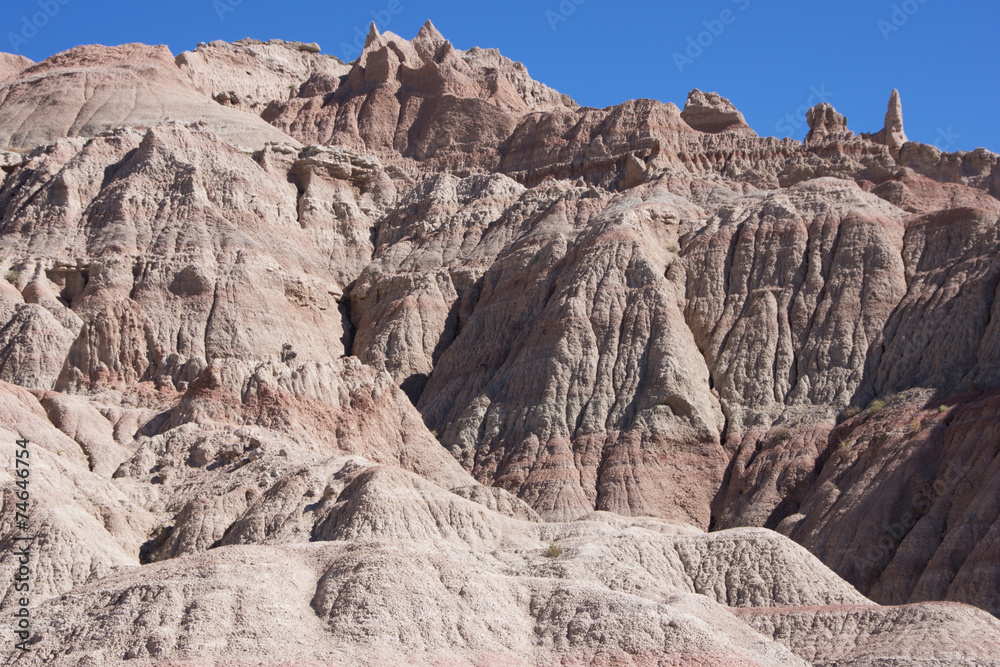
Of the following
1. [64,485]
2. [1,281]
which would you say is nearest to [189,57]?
[1,281]

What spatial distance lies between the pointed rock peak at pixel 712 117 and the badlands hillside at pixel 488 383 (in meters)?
0.28

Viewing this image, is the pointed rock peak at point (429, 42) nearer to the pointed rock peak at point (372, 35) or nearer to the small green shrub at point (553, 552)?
the pointed rock peak at point (372, 35)

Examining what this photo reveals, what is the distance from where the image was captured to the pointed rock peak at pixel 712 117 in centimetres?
8088

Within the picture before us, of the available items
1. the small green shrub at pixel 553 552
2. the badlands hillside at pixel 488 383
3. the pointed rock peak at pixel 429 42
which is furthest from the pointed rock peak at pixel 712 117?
the small green shrub at pixel 553 552

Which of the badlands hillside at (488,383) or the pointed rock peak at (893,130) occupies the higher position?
the pointed rock peak at (893,130)

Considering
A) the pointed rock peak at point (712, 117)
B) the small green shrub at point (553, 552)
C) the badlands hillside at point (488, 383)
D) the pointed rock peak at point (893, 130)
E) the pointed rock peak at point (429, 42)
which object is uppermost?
the pointed rock peak at point (429, 42)

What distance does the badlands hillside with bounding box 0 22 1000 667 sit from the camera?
2739 centimetres

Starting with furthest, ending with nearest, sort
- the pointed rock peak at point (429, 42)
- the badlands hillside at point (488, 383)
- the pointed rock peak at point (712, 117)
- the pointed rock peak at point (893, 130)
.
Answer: the pointed rock peak at point (429, 42)
the pointed rock peak at point (712, 117)
the pointed rock peak at point (893, 130)
the badlands hillside at point (488, 383)

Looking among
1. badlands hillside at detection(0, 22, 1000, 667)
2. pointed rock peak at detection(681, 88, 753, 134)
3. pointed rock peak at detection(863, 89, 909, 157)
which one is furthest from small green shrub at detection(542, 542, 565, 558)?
pointed rock peak at detection(681, 88, 753, 134)

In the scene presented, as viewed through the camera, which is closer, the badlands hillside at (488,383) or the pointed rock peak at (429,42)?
the badlands hillside at (488,383)

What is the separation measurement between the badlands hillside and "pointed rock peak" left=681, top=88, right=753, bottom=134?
0.28 meters

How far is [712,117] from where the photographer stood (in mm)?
81188

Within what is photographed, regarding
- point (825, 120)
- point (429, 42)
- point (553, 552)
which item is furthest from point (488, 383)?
point (429, 42)

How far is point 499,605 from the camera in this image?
2762 centimetres
